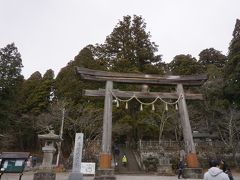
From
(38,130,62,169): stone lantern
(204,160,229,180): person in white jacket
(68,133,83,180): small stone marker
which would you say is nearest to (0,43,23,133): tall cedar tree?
(38,130,62,169): stone lantern

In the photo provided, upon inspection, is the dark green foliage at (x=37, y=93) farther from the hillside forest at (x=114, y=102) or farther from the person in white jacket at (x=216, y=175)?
the person in white jacket at (x=216, y=175)

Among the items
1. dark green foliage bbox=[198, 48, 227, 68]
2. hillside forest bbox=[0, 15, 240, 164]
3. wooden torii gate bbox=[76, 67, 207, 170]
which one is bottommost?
wooden torii gate bbox=[76, 67, 207, 170]

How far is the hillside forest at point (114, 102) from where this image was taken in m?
27.0

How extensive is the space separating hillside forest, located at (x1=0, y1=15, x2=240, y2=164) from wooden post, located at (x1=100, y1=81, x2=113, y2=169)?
9709 millimetres

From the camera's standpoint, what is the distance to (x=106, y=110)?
15.2 metres

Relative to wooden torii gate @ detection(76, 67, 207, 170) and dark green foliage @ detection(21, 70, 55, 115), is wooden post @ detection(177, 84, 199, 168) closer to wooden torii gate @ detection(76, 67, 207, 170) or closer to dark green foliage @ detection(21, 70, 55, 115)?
wooden torii gate @ detection(76, 67, 207, 170)

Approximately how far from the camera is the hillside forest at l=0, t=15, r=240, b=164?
2698 centimetres

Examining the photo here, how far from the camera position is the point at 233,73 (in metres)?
27.7

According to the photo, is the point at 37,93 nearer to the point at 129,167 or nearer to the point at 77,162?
the point at 129,167

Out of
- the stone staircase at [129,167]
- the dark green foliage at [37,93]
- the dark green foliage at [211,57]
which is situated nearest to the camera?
the stone staircase at [129,167]

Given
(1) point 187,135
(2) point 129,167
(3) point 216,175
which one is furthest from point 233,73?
(3) point 216,175

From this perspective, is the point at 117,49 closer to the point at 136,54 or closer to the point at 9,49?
the point at 136,54

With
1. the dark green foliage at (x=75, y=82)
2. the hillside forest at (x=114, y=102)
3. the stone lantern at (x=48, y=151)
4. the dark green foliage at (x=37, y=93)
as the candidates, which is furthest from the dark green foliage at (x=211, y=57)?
the stone lantern at (x=48, y=151)

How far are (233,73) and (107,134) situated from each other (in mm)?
18436
